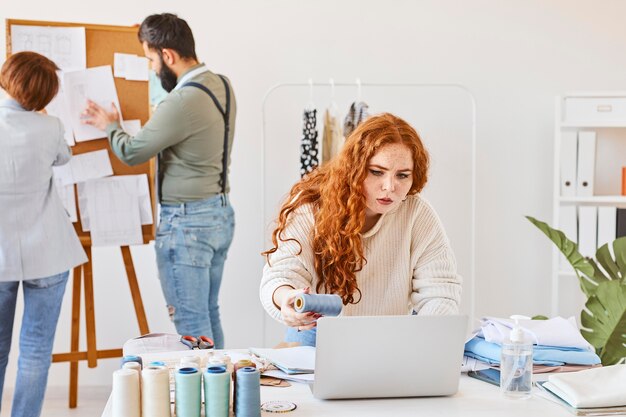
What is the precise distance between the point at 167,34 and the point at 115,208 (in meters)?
0.76

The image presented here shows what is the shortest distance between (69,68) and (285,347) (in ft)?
5.77

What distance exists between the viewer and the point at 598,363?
1841 millimetres

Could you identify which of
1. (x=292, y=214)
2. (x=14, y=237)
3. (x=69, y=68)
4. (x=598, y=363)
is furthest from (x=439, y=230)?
(x=69, y=68)

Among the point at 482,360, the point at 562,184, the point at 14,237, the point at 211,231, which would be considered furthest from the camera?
the point at 562,184

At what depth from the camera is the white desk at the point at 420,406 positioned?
5.11ft

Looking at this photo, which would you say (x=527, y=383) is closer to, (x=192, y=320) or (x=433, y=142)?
(x=192, y=320)

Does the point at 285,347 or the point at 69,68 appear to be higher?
the point at 69,68

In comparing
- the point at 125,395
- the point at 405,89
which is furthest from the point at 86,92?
the point at 125,395

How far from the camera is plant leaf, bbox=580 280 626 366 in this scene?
282 centimetres

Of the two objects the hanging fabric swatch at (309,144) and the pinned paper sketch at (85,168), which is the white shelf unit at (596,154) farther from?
the pinned paper sketch at (85,168)

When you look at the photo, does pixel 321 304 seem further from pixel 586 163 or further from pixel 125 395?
pixel 586 163

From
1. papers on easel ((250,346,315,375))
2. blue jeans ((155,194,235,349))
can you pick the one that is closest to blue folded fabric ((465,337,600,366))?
papers on easel ((250,346,315,375))

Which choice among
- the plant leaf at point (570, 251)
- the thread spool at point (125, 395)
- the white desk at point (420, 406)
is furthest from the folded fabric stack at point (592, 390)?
the plant leaf at point (570, 251)

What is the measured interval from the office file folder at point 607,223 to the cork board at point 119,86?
1997 millimetres
